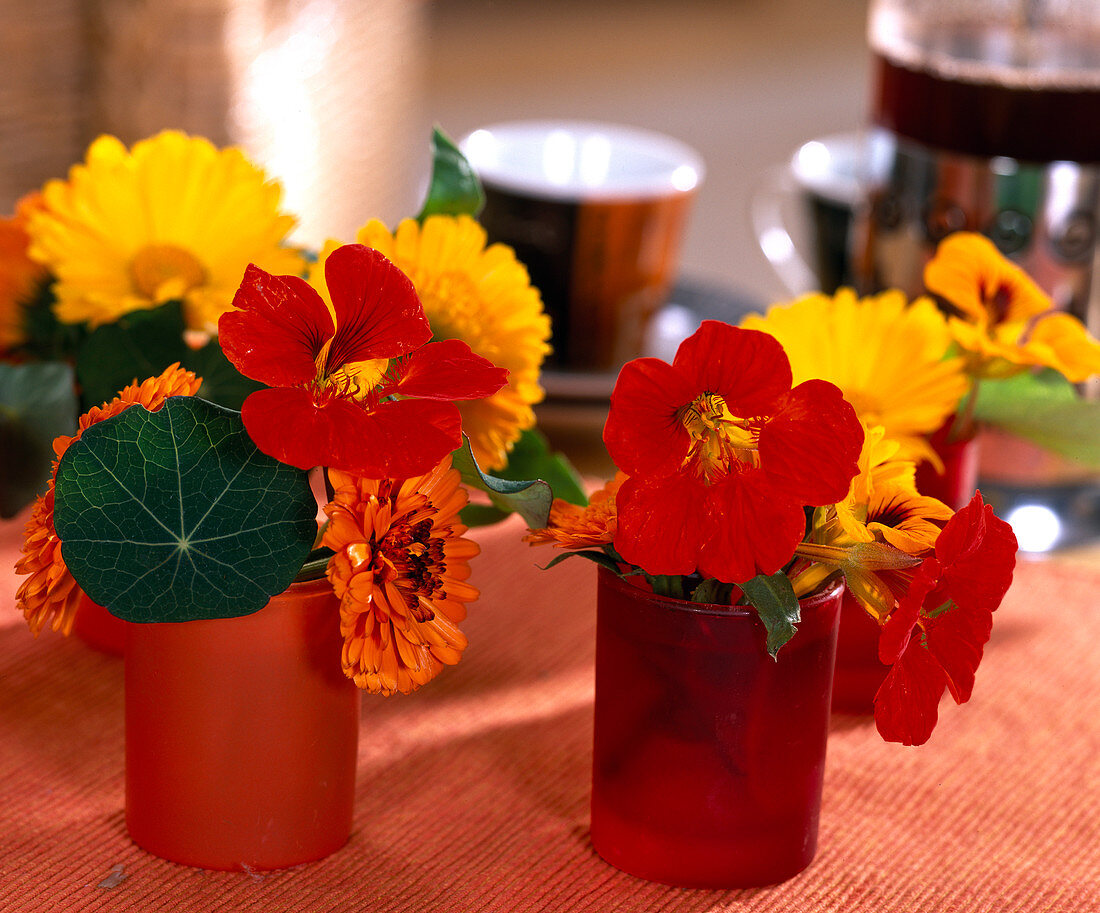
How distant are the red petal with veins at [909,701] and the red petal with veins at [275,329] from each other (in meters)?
0.10

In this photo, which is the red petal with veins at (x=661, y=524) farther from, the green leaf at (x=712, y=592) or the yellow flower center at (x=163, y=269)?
the yellow flower center at (x=163, y=269)

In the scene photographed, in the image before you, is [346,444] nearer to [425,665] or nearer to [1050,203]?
[425,665]

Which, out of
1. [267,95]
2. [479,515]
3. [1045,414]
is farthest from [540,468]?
[267,95]

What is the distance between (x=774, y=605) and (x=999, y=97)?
0.24 meters

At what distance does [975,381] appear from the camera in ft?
0.97

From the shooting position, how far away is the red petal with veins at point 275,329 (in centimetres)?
20

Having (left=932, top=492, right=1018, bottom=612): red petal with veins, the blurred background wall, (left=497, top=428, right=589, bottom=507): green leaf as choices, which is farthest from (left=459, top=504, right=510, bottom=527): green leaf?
the blurred background wall

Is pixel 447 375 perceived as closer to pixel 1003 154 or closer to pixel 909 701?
pixel 909 701

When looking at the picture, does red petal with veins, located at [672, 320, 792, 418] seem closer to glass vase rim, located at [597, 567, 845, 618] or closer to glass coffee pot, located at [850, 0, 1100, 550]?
glass vase rim, located at [597, 567, 845, 618]

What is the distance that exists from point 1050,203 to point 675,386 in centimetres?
24

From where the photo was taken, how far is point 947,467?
1.00ft

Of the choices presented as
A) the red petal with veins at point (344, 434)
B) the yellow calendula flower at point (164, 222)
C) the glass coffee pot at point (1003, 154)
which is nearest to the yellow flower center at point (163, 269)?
the yellow calendula flower at point (164, 222)

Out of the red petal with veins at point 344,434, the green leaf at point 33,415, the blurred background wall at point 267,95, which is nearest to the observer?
the red petal with veins at point 344,434

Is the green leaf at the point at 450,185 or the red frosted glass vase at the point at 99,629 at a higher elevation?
the green leaf at the point at 450,185
